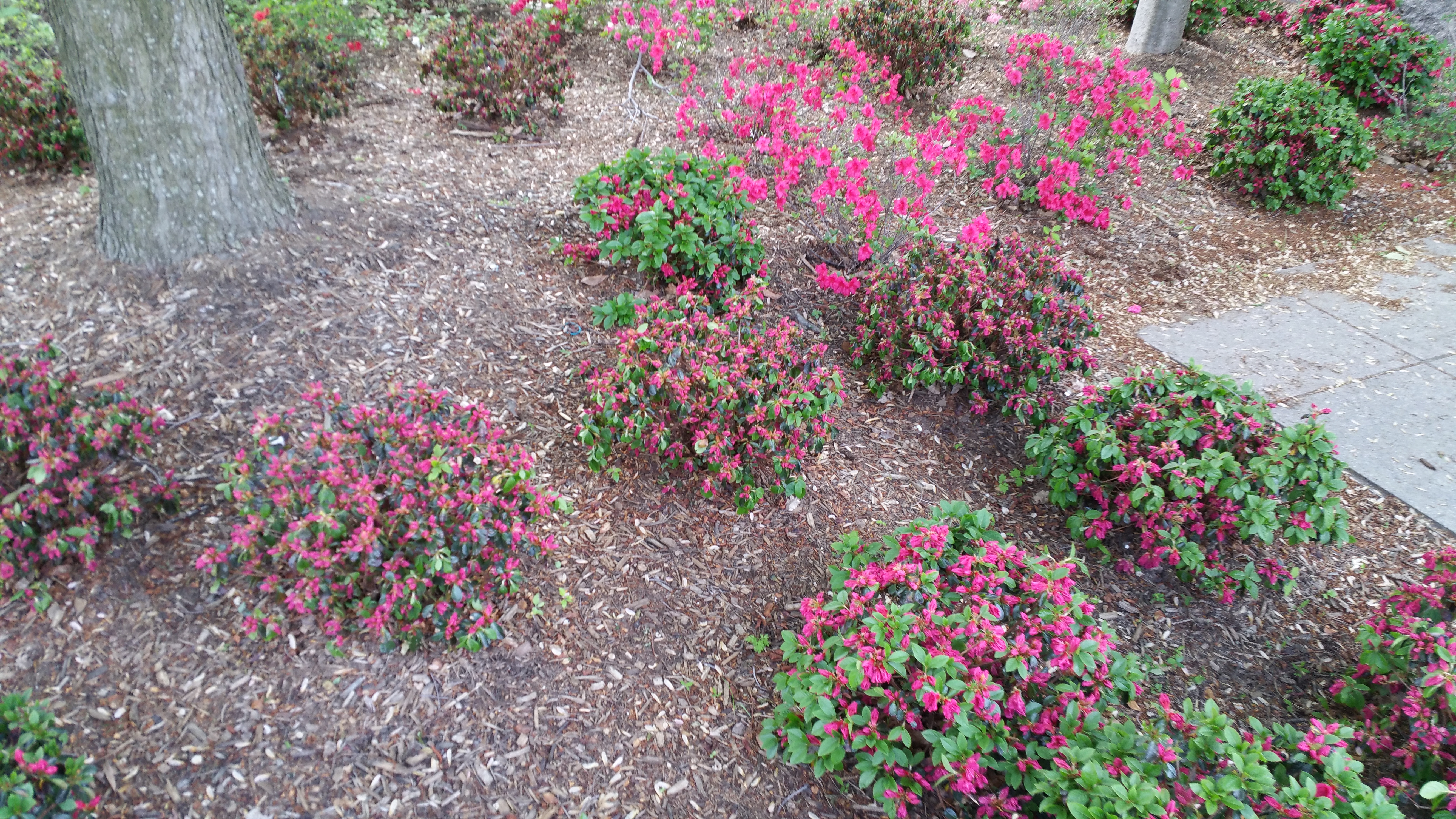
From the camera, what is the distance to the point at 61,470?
222 cm

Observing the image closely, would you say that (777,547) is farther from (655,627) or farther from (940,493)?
(940,493)

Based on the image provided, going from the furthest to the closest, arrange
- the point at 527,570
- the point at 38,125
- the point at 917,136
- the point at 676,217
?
the point at 917,136
the point at 38,125
the point at 676,217
the point at 527,570

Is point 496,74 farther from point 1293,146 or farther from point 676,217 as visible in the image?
point 1293,146

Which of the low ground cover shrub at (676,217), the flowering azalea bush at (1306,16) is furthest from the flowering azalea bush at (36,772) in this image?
the flowering azalea bush at (1306,16)

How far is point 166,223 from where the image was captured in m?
3.33

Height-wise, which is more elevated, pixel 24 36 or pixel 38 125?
pixel 24 36

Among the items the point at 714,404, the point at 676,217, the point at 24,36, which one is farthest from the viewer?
the point at 24,36

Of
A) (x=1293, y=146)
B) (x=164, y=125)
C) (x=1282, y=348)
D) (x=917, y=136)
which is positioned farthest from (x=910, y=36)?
(x=164, y=125)

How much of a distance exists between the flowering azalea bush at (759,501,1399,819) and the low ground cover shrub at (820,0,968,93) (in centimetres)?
490

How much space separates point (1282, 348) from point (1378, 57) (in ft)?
15.6

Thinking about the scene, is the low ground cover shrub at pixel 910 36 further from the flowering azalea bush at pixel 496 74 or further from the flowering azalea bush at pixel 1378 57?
the flowering azalea bush at pixel 1378 57

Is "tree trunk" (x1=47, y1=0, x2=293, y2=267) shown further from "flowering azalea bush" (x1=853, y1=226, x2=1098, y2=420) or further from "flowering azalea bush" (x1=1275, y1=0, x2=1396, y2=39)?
"flowering azalea bush" (x1=1275, y1=0, x2=1396, y2=39)

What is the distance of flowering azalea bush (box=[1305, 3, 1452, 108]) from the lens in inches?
279

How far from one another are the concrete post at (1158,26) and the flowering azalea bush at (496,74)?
235 inches
